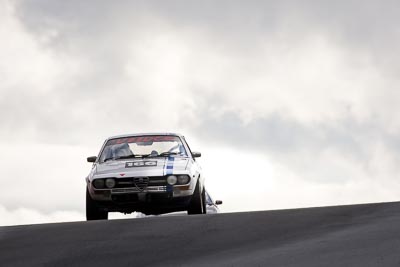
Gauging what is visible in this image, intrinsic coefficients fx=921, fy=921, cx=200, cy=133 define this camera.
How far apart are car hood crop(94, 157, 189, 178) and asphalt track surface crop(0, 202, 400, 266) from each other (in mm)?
2445

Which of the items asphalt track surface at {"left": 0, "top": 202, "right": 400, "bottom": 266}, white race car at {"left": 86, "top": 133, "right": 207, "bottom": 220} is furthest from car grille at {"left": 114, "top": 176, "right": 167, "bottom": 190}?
asphalt track surface at {"left": 0, "top": 202, "right": 400, "bottom": 266}

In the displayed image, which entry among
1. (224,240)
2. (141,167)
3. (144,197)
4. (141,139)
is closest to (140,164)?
(141,167)

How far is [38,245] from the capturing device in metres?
10.5

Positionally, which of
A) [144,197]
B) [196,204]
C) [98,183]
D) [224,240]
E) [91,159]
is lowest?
[224,240]

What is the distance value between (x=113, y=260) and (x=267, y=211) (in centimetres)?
370

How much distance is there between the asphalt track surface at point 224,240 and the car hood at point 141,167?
8.02ft

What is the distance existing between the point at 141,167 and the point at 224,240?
5.08 m

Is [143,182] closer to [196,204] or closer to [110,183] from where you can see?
[110,183]

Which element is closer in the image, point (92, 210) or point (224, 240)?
point (224, 240)

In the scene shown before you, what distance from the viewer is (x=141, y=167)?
14.9 meters

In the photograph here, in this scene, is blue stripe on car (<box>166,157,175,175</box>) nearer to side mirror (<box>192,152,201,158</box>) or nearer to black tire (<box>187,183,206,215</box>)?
black tire (<box>187,183,206,215</box>)

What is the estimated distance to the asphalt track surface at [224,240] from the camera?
8.47 m

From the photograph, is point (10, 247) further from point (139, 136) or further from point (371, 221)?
point (139, 136)

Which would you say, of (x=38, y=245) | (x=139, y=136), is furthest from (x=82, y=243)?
(x=139, y=136)
